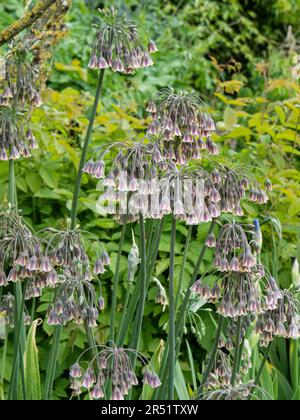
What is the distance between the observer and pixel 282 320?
7.96 ft

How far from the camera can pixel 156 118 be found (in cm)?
250

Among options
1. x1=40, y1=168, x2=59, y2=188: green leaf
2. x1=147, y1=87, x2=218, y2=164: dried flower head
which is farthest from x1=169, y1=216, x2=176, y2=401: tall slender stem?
x1=40, y1=168, x2=59, y2=188: green leaf

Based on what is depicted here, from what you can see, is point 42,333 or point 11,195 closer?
point 11,195

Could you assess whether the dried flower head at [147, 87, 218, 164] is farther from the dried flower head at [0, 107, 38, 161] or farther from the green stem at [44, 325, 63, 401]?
the green stem at [44, 325, 63, 401]

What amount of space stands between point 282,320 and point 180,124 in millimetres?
753

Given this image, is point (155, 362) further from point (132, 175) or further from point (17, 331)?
point (132, 175)

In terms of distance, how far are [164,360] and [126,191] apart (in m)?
0.69

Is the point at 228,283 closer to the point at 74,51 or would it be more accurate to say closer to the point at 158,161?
the point at 158,161

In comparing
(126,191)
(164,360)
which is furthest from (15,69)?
(164,360)

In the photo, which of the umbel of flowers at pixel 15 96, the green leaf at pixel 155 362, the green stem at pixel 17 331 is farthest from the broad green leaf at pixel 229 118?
the green stem at pixel 17 331

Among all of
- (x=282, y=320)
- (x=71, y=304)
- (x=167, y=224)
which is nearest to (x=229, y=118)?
(x=167, y=224)

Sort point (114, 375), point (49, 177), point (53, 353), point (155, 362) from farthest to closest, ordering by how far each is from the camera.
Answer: point (49, 177) → point (155, 362) → point (53, 353) → point (114, 375)

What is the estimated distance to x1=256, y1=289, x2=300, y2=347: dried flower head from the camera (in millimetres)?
2418

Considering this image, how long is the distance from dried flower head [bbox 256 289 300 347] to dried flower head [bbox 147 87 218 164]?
0.59m
